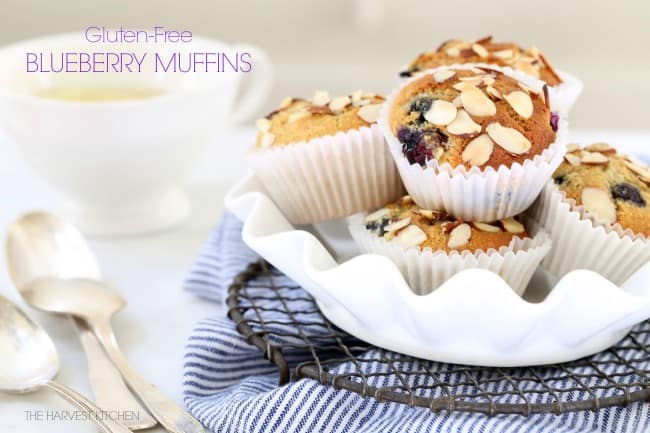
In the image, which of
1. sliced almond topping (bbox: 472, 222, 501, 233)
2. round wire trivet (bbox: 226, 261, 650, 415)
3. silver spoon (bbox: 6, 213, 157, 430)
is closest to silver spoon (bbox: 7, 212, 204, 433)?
silver spoon (bbox: 6, 213, 157, 430)

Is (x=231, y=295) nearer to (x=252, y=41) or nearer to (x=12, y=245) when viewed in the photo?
(x=12, y=245)

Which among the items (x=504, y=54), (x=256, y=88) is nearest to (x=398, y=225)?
(x=504, y=54)

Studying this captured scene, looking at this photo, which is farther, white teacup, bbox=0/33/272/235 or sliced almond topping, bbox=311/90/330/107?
white teacup, bbox=0/33/272/235

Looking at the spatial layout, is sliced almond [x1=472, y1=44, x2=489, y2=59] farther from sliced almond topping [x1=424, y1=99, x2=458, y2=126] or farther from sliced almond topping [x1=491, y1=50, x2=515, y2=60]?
sliced almond topping [x1=424, y1=99, x2=458, y2=126]

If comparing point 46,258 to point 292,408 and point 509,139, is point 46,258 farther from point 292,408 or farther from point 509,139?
point 509,139

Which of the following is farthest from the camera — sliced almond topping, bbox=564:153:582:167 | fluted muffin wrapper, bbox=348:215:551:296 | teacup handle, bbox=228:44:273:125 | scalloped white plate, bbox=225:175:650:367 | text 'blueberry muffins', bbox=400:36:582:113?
teacup handle, bbox=228:44:273:125

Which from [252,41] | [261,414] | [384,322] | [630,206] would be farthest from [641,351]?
[252,41]
